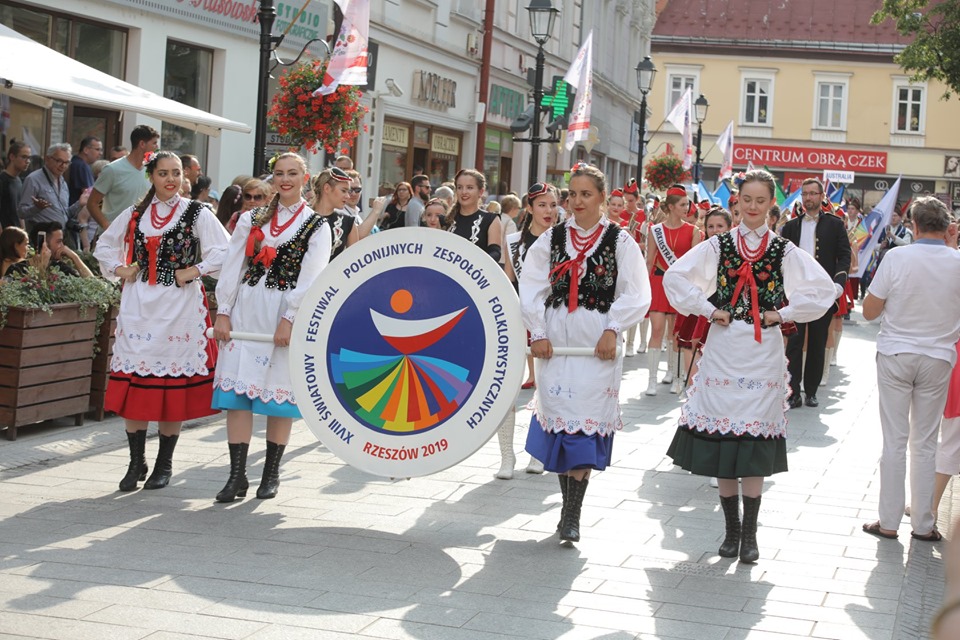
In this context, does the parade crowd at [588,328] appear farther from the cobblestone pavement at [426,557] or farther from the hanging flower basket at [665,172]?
the hanging flower basket at [665,172]

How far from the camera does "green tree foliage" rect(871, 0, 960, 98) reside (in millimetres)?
29766

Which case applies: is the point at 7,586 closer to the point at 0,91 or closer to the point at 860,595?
the point at 860,595

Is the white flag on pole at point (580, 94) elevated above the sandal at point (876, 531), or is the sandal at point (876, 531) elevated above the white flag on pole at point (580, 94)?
the white flag on pole at point (580, 94)

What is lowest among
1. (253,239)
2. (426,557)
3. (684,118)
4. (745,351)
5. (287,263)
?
(426,557)

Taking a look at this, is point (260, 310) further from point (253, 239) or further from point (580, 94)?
point (580, 94)

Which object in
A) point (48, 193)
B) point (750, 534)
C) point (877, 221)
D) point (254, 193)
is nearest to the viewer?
point (750, 534)

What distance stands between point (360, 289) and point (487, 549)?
1.42m

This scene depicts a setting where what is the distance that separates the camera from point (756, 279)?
6.56 metres

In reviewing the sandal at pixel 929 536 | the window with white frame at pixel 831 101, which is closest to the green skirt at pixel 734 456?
the sandal at pixel 929 536

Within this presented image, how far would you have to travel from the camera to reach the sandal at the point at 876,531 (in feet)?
23.3

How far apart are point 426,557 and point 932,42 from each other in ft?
89.0

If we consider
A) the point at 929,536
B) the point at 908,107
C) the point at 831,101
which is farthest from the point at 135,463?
the point at 908,107

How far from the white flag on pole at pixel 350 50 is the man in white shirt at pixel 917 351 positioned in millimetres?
7603

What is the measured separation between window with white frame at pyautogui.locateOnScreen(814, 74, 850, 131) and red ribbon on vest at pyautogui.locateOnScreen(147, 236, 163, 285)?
5488 cm
